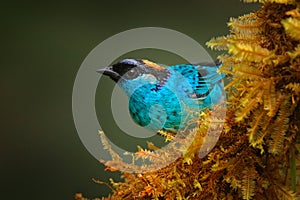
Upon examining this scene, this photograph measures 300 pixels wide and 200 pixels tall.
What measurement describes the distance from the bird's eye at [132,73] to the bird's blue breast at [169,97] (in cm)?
4

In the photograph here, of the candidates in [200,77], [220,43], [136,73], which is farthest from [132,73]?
[220,43]

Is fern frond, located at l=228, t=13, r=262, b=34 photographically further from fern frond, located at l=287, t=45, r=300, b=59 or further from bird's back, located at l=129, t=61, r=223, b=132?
bird's back, located at l=129, t=61, r=223, b=132

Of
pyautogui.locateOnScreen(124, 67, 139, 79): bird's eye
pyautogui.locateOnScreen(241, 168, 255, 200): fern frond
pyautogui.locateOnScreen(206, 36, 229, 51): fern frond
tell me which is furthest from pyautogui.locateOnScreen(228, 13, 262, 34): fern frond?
pyautogui.locateOnScreen(124, 67, 139, 79): bird's eye

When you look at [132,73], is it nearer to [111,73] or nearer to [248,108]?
[111,73]

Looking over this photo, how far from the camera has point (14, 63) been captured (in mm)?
4582

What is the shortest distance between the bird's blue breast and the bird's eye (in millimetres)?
36

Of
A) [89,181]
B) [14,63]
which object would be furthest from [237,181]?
[14,63]

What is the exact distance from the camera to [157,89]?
200 centimetres

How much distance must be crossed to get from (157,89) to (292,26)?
3.94 ft

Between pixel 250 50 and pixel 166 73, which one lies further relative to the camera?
pixel 166 73

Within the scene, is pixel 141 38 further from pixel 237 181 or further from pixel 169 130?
pixel 237 181

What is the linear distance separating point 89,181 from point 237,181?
10.4 ft

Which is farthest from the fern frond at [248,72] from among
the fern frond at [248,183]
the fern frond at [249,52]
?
the fern frond at [248,183]

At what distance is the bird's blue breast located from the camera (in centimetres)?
190
